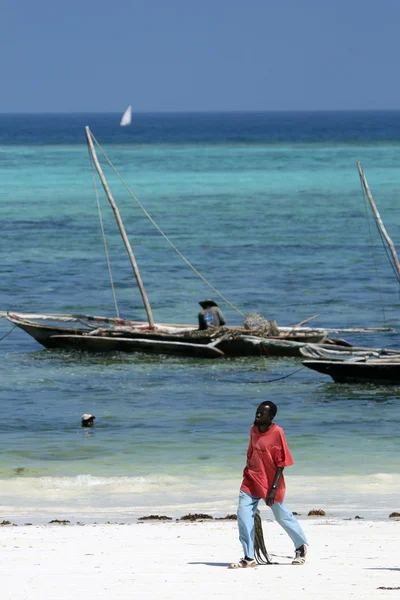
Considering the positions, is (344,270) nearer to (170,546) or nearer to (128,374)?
(128,374)

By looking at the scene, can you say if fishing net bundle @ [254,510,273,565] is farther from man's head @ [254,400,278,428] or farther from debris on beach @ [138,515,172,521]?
debris on beach @ [138,515,172,521]

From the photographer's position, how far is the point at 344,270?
41000mm

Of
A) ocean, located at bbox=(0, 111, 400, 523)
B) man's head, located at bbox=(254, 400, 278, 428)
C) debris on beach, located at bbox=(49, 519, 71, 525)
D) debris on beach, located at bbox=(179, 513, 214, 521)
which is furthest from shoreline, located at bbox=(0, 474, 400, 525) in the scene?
man's head, located at bbox=(254, 400, 278, 428)

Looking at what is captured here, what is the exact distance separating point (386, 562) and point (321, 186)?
7036 centimetres

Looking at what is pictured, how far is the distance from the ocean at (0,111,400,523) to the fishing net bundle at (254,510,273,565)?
3260 mm

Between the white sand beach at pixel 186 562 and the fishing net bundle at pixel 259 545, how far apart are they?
15cm

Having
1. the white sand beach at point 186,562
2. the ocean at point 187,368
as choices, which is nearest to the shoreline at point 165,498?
the ocean at point 187,368

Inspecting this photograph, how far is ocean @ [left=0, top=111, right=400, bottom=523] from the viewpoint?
1581 cm

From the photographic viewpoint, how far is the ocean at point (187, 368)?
1581cm

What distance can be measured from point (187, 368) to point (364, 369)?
4.31 metres

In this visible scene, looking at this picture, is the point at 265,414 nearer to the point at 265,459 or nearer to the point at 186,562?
the point at 265,459

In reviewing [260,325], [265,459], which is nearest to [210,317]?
[260,325]

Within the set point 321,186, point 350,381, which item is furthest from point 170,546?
point 321,186

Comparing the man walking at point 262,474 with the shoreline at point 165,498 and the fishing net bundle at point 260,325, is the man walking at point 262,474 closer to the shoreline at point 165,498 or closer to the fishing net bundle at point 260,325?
the shoreline at point 165,498
